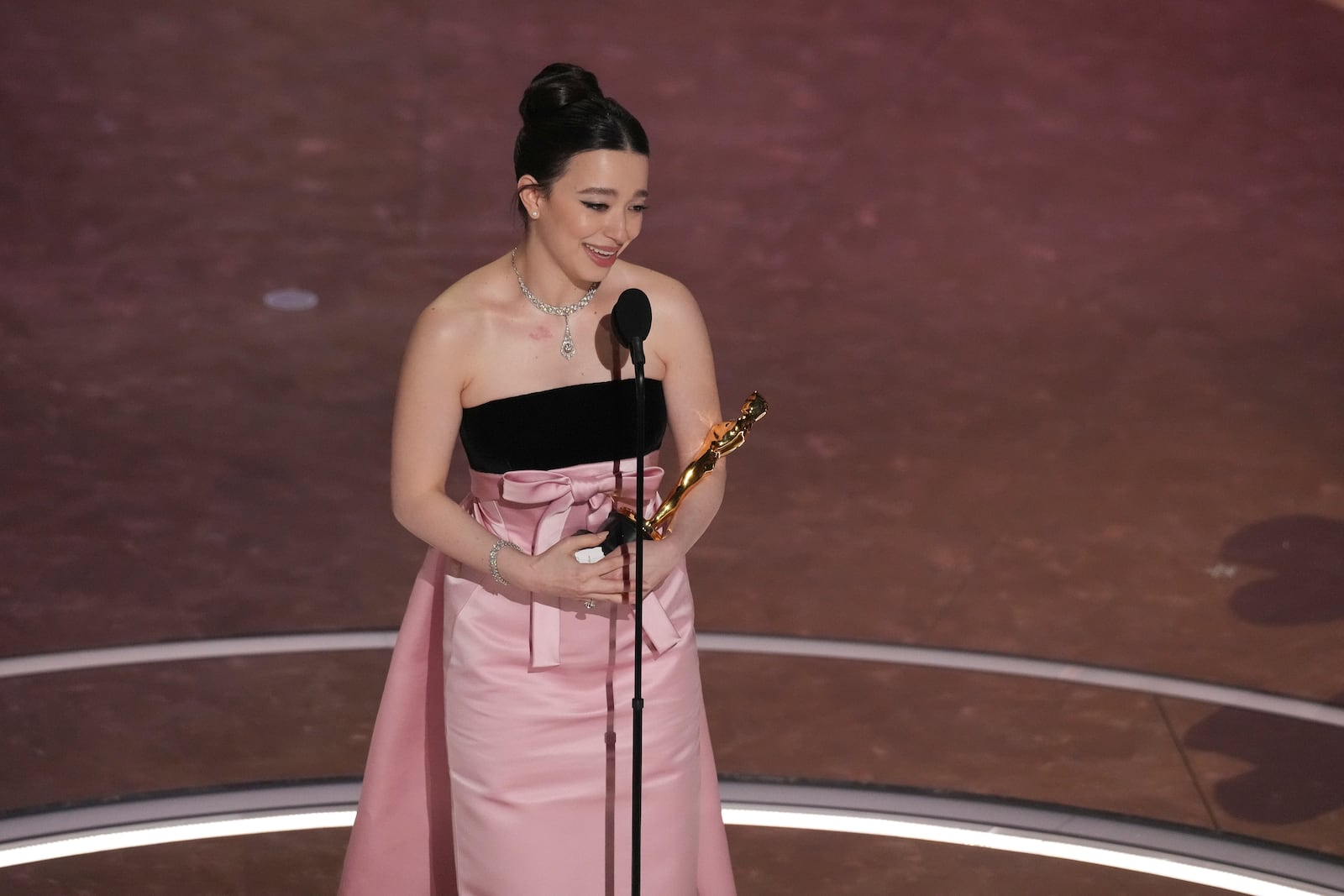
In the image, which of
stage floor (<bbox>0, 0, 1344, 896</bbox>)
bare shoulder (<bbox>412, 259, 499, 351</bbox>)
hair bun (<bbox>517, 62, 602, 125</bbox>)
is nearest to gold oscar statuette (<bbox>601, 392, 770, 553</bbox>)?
bare shoulder (<bbox>412, 259, 499, 351</bbox>)

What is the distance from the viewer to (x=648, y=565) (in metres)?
2.64

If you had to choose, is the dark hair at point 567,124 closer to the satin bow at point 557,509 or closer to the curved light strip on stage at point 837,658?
the satin bow at point 557,509

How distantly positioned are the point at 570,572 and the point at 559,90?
80 centimetres

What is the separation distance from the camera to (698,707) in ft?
9.57

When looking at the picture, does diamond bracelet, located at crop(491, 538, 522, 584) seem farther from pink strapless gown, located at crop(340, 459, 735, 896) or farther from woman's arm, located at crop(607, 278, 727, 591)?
woman's arm, located at crop(607, 278, 727, 591)

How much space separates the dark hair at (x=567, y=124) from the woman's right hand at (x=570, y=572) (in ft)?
1.95

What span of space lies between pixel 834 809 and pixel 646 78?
449 centimetres

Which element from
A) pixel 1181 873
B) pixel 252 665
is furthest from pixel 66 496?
pixel 1181 873

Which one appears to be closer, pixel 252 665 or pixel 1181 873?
pixel 1181 873

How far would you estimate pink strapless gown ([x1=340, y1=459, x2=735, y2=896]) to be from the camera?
275 cm

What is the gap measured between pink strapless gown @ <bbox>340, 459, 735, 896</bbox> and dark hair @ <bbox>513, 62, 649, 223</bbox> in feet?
1.75

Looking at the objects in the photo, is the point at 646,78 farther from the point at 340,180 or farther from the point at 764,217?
the point at 340,180

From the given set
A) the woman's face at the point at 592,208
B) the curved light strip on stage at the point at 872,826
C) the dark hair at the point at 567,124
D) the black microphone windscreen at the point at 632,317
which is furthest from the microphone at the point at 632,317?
the curved light strip on stage at the point at 872,826

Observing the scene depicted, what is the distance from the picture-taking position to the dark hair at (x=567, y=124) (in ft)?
8.48
